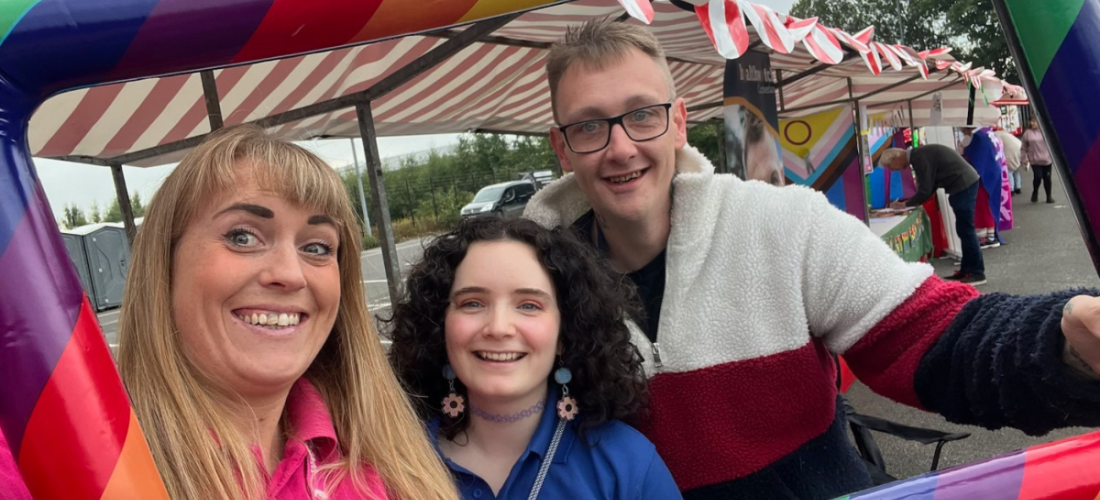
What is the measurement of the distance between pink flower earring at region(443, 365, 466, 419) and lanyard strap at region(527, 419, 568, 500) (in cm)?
21

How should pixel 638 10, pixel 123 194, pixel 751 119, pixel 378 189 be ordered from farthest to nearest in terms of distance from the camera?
pixel 751 119 < pixel 123 194 < pixel 378 189 < pixel 638 10

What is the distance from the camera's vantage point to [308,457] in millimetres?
1167

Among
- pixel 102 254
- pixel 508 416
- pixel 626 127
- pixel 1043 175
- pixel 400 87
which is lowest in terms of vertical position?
pixel 1043 175

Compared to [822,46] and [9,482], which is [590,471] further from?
[822,46]

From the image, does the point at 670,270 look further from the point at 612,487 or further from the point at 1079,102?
the point at 1079,102

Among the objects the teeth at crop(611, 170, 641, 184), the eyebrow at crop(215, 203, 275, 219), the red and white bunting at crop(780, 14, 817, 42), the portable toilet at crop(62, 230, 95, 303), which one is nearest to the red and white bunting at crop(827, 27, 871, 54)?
the red and white bunting at crop(780, 14, 817, 42)

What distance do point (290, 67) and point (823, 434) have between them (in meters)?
3.77

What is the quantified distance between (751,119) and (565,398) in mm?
4502

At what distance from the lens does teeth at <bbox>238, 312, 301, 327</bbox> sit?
1.05 meters

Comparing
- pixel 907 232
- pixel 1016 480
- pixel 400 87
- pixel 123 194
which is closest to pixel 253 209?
pixel 1016 480

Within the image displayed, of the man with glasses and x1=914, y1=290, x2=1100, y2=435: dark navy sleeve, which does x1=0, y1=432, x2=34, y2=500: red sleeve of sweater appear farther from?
x1=914, y1=290, x2=1100, y2=435: dark navy sleeve

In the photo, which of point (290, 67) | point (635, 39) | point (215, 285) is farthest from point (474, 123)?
point (215, 285)

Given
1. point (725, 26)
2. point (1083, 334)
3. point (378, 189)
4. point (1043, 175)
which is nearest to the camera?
point (1083, 334)

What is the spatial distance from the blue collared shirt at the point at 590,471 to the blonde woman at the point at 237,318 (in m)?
0.27
